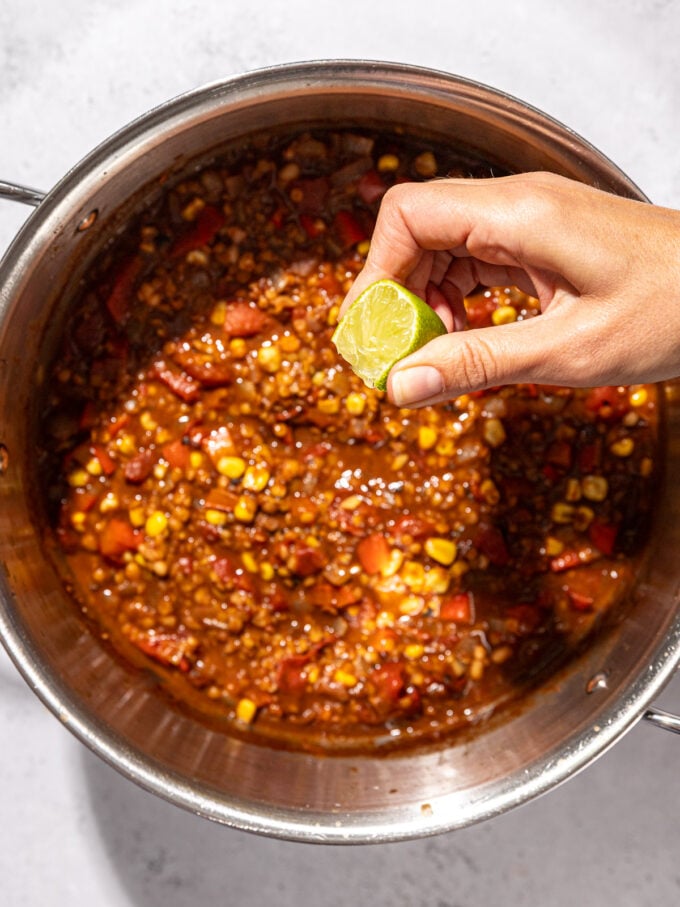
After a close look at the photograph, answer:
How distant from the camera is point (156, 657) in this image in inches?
107

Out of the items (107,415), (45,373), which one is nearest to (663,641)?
(107,415)

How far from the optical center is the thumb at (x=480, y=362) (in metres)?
1.91

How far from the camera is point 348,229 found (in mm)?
2674

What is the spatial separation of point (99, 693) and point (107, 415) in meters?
0.79

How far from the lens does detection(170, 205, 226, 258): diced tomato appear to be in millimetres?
2684

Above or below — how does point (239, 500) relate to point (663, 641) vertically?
above

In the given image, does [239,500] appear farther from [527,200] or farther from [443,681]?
[527,200]

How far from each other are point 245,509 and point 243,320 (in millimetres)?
543

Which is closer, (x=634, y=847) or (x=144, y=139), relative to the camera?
(x=144, y=139)

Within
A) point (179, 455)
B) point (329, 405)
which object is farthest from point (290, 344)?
point (179, 455)

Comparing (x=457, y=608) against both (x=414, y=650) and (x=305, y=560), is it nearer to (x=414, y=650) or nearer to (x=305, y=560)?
(x=414, y=650)

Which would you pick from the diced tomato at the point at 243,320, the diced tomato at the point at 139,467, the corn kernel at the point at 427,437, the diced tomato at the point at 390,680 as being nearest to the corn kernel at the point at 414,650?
the diced tomato at the point at 390,680

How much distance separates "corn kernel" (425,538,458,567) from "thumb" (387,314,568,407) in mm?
778

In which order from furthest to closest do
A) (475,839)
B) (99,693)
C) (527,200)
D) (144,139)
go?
(475,839), (99,693), (144,139), (527,200)
